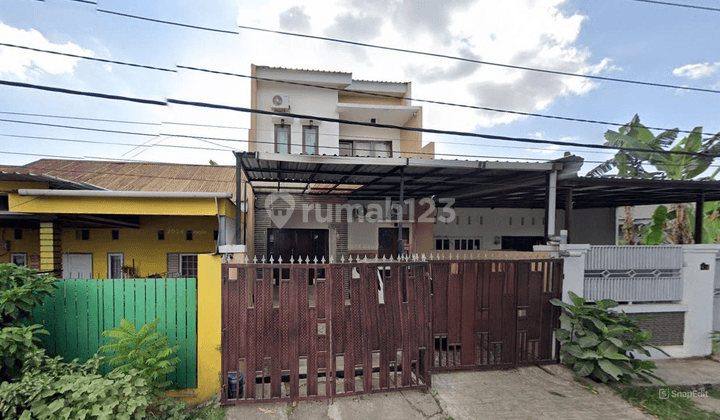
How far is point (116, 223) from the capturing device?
8.41m

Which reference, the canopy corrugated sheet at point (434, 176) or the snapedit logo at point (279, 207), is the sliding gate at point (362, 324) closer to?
the canopy corrugated sheet at point (434, 176)

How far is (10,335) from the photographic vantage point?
278 centimetres

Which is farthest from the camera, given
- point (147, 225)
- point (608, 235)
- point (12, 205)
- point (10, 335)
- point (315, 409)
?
point (608, 235)

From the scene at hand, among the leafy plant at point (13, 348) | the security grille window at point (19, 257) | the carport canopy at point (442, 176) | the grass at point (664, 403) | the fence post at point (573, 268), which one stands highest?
the carport canopy at point (442, 176)

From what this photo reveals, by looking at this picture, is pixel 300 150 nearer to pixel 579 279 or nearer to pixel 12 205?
pixel 12 205

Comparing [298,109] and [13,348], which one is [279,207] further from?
[13,348]

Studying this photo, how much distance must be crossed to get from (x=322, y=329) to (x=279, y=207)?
535 cm

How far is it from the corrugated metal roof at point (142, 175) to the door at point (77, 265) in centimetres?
244

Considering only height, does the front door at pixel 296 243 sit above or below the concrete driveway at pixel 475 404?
above

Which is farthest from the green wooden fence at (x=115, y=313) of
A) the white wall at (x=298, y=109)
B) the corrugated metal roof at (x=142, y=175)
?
the white wall at (x=298, y=109)

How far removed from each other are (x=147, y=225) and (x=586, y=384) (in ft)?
39.6

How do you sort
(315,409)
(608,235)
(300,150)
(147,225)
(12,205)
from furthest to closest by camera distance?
(608,235), (300,150), (147,225), (12,205), (315,409)

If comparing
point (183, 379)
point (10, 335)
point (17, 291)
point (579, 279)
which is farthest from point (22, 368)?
point (579, 279)

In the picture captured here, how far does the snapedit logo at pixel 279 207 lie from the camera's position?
8.59m
